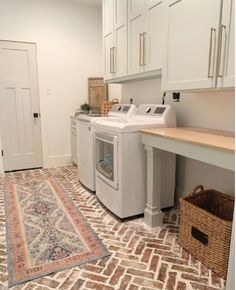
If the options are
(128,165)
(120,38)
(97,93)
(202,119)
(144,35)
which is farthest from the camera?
(97,93)

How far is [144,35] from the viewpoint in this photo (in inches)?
94.4

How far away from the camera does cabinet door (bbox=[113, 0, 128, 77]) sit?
2707mm

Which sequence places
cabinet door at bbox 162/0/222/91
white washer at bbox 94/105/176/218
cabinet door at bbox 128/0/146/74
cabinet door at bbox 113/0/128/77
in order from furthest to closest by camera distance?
cabinet door at bbox 113/0/128/77 < cabinet door at bbox 128/0/146/74 < white washer at bbox 94/105/176/218 < cabinet door at bbox 162/0/222/91

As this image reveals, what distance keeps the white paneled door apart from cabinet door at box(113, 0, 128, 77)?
158 cm

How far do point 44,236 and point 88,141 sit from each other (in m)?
1.18

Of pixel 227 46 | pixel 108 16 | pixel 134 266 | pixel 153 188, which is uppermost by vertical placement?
pixel 108 16

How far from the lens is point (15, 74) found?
12.2 ft

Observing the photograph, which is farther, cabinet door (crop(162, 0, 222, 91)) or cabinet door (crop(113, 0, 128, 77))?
cabinet door (crop(113, 0, 128, 77))

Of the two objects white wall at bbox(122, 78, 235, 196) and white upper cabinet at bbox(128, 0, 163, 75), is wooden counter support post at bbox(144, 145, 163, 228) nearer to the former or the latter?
white wall at bbox(122, 78, 235, 196)

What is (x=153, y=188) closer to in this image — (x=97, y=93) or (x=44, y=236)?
(x=44, y=236)

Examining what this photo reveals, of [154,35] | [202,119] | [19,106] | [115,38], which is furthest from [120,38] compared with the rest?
[19,106]

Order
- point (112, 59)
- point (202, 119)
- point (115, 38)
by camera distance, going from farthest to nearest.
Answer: point (112, 59)
point (115, 38)
point (202, 119)

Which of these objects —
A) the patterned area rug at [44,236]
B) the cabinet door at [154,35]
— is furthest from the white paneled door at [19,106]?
the cabinet door at [154,35]

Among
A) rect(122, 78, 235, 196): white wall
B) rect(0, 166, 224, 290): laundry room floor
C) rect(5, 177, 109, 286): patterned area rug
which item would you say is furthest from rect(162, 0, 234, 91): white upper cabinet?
rect(5, 177, 109, 286): patterned area rug
